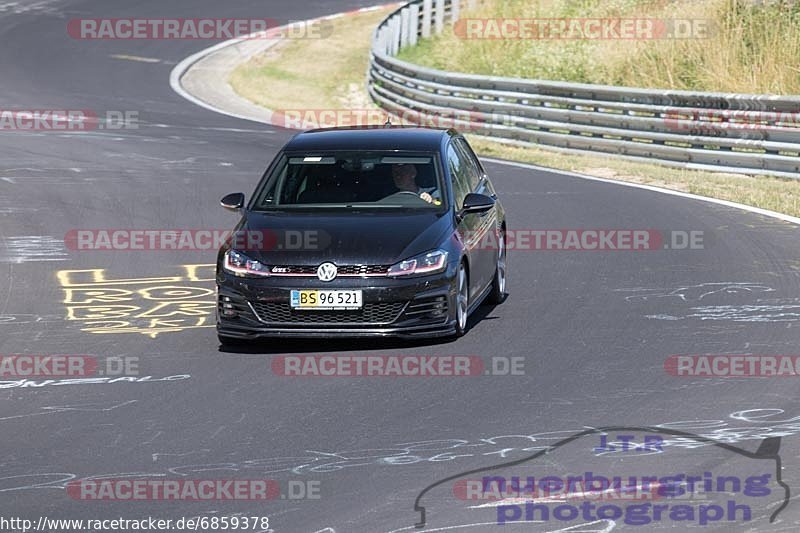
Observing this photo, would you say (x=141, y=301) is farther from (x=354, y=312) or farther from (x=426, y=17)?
(x=426, y=17)

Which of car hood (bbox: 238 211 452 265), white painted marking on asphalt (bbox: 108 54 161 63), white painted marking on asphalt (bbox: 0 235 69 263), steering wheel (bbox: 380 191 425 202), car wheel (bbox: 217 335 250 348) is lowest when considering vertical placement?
white painted marking on asphalt (bbox: 0 235 69 263)

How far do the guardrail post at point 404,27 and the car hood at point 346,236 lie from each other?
26779 millimetres

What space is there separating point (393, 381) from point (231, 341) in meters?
1.83

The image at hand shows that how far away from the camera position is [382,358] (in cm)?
1090

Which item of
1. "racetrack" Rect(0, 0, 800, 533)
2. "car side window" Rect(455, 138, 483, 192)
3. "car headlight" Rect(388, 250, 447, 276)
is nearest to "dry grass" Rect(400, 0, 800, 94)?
"racetrack" Rect(0, 0, 800, 533)

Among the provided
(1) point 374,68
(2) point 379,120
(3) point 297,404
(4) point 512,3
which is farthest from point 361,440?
(4) point 512,3

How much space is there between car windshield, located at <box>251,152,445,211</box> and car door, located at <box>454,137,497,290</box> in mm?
537

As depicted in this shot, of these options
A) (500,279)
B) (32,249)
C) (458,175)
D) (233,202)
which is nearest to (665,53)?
(32,249)

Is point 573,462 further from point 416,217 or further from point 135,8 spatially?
point 135,8

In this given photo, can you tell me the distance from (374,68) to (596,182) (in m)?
13.3

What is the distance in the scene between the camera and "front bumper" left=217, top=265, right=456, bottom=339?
11023 mm

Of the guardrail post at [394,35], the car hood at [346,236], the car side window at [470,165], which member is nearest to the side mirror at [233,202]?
the car hood at [346,236]

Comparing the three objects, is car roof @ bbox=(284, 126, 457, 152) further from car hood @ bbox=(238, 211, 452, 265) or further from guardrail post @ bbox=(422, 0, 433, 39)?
guardrail post @ bbox=(422, 0, 433, 39)

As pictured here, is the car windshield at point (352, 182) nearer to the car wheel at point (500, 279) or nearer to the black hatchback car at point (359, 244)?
the black hatchback car at point (359, 244)
